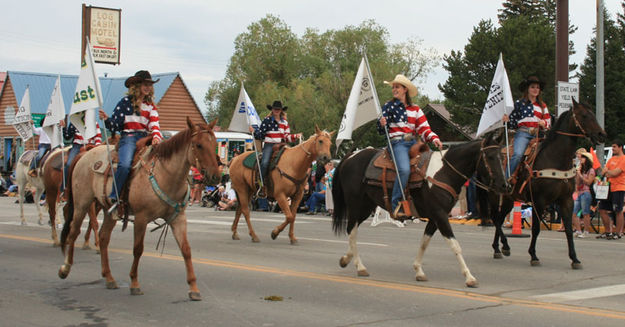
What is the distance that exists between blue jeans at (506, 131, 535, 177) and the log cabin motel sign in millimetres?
22121

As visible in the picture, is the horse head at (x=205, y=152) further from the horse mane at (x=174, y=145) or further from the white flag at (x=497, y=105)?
the white flag at (x=497, y=105)

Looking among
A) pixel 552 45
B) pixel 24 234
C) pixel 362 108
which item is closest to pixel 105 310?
pixel 362 108

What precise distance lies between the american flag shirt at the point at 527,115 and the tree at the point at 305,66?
44.2 m

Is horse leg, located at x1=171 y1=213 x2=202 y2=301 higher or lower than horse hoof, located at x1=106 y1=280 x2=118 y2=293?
higher

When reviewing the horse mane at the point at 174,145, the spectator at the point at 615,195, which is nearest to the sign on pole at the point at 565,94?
the spectator at the point at 615,195

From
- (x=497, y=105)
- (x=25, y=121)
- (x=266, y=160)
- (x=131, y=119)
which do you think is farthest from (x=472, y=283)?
(x=25, y=121)

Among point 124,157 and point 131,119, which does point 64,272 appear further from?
point 131,119

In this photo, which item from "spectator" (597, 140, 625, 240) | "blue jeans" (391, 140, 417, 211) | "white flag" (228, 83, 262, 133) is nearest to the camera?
"blue jeans" (391, 140, 417, 211)

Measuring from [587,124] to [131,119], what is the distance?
23.1 ft

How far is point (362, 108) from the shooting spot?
1126 centimetres

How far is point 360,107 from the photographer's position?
11.3 m

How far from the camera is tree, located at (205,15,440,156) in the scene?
5738cm

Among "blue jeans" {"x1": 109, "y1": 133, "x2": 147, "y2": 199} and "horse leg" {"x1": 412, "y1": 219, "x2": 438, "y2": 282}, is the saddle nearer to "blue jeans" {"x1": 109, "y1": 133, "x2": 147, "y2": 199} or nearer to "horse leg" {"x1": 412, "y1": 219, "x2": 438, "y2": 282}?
"horse leg" {"x1": 412, "y1": 219, "x2": 438, "y2": 282}

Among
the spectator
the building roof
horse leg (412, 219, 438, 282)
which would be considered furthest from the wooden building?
horse leg (412, 219, 438, 282)
